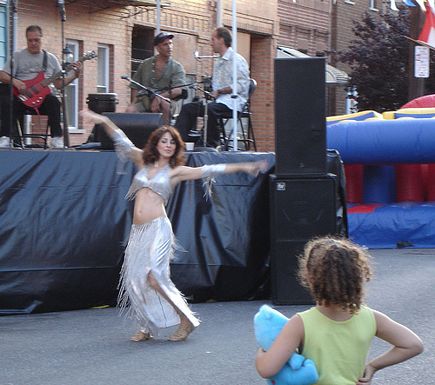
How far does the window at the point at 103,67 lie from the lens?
2151 centimetres

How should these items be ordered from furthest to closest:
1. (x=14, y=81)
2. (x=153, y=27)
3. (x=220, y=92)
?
1. (x=153, y=27)
2. (x=220, y=92)
3. (x=14, y=81)

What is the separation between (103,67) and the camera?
71.2 feet

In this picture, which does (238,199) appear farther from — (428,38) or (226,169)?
(428,38)

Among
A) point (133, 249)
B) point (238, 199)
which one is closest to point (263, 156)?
point (238, 199)

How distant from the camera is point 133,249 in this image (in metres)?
8.41

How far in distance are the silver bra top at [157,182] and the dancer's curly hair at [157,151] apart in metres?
0.08

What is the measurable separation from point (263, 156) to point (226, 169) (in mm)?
2456

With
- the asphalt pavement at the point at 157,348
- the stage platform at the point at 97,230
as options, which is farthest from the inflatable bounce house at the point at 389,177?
the stage platform at the point at 97,230

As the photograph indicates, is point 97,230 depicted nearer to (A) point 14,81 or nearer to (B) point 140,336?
(B) point 140,336

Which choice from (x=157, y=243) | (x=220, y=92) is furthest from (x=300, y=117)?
(x=220, y=92)

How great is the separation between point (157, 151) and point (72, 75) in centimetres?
463

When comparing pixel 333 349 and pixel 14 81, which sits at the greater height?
pixel 14 81

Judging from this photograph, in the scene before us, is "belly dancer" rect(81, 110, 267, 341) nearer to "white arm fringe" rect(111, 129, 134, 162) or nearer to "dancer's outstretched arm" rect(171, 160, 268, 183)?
"dancer's outstretched arm" rect(171, 160, 268, 183)

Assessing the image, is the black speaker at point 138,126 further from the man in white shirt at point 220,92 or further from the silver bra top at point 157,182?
the man in white shirt at point 220,92
